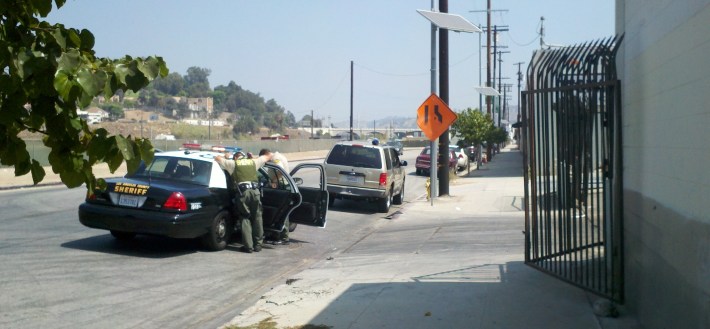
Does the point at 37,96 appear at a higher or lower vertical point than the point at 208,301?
higher

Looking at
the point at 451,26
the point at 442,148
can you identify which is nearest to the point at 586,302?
the point at 451,26

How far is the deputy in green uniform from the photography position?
39.6ft

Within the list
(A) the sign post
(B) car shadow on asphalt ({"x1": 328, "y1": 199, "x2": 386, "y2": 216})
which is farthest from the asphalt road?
(A) the sign post

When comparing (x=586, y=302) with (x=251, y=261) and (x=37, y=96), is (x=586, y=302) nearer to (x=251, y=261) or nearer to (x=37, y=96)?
(x=251, y=261)

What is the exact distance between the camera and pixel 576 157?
25.2 ft

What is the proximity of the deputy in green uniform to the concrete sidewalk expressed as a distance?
124 cm

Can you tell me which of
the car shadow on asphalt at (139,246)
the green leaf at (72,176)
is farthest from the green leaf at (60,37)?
the car shadow on asphalt at (139,246)

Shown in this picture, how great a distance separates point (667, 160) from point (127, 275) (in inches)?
267

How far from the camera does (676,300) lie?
5.52 m

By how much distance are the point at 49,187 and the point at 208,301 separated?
18344mm

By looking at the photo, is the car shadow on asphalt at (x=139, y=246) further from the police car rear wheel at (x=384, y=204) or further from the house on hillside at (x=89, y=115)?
the police car rear wheel at (x=384, y=204)

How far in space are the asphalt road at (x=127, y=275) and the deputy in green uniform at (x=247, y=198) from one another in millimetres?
327

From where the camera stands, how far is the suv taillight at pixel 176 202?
1113 cm

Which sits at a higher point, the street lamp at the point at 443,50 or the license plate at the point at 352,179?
the street lamp at the point at 443,50
